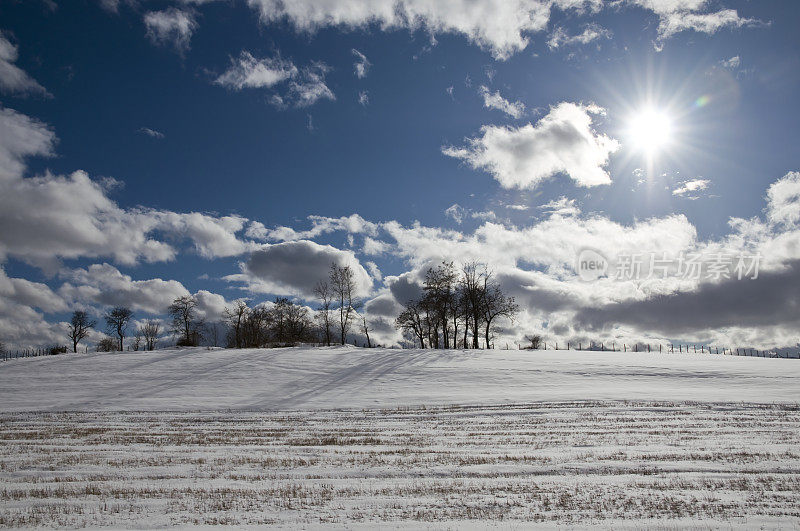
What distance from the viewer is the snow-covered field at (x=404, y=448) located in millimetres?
9992

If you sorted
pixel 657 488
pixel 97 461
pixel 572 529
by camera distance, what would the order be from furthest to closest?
pixel 97 461
pixel 657 488
pixel 572 529

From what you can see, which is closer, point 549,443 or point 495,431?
point 549,443

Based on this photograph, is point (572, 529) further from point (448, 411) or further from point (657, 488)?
point (448, 411)

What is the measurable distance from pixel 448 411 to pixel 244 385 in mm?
18052

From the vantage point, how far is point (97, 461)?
15195mm

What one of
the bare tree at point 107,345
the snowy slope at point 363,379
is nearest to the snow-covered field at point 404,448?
the snowy slope at point 363,379

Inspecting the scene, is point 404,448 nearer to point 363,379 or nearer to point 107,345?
point 363,379

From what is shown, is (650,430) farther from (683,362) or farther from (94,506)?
(683,362)

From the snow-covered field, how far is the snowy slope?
0.32m

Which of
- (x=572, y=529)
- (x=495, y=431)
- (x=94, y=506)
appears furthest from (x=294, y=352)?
(x=572, y=529)

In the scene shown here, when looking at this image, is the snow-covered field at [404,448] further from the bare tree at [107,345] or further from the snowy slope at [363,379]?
the bare tree at [107,345]

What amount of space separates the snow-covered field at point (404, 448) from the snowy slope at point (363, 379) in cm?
32

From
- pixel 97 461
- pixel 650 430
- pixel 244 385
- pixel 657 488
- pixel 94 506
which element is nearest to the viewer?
pixel 94 506

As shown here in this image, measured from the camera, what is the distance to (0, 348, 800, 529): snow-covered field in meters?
9.99
